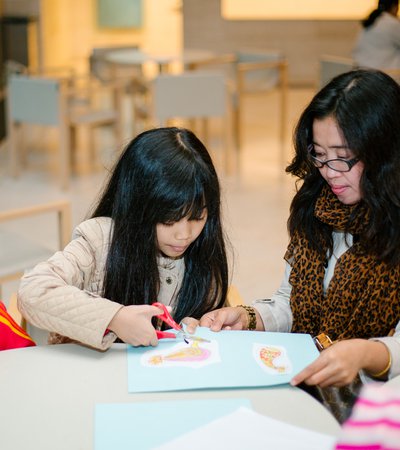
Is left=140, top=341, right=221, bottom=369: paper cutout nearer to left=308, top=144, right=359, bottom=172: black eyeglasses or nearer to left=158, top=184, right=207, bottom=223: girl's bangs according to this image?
left=158, top=184, right=207, bottom=223: girl's bangs

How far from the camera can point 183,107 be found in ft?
18.6

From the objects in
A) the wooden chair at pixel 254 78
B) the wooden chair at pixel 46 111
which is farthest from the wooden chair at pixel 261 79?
the wooden chair at pixel 46 111

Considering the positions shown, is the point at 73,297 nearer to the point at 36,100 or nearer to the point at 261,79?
the point at 36,100

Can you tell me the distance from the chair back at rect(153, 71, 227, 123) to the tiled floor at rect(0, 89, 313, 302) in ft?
1.78

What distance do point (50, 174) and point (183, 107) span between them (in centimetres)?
118

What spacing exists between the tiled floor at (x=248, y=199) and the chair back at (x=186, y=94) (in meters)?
0.54

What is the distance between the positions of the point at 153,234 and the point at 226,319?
257 millimetres

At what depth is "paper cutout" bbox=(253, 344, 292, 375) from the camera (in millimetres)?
1437

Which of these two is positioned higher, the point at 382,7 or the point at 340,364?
the point at 382,7

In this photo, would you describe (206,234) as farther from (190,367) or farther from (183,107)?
(183,107)

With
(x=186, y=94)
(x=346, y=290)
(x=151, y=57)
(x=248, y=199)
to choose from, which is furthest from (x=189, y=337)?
(x=151, y=57)

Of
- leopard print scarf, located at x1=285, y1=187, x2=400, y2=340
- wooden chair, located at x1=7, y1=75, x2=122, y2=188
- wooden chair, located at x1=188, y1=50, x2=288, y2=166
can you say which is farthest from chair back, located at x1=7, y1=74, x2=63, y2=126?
leopard print scarf, located at x1=285, y1=187, x2=400, y2=340

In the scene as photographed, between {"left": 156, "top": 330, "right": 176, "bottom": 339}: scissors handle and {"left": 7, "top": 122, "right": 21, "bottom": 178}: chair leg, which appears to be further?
{"left": 7, "top": 122, "right": 21, "bottom": 178}: chair leg

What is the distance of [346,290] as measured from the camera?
1730 millimetres
